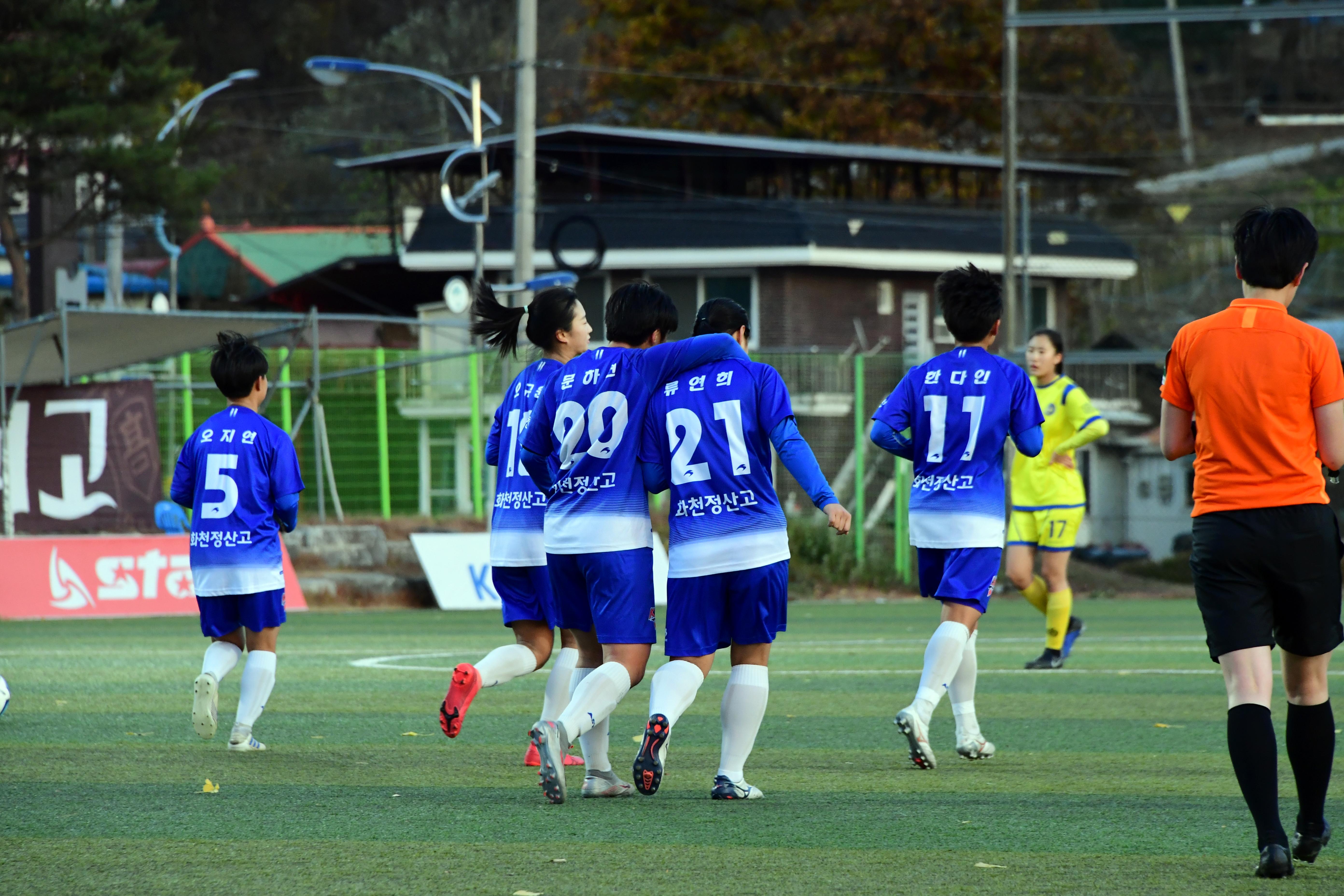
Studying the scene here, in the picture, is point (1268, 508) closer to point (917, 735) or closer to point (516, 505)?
point (917, 735)

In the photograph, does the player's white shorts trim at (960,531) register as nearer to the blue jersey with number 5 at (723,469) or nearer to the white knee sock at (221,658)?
the blue jersey with number 5 at (723,469)

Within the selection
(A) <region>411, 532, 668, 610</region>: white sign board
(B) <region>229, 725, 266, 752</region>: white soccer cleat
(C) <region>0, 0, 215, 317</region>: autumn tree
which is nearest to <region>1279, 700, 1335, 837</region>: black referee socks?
(B) <region>229, 725, 266, 752</region>: white soccer cleat

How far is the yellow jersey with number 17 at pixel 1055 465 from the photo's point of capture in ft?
36.8

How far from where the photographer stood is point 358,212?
56062mm

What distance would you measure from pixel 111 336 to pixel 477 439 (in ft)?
15.7

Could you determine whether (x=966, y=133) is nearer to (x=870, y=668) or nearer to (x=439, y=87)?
(x=439, y=87)

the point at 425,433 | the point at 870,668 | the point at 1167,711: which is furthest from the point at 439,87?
the point at 1167,711

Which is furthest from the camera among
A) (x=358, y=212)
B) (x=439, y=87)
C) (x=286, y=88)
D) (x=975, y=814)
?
(x=286, y=88)

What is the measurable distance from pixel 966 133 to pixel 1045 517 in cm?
3514

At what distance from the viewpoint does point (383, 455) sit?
78.1 feet

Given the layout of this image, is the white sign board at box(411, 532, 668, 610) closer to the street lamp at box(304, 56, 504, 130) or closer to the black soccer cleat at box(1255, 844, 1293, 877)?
the street lamp at box(304, 56, 504, 130)

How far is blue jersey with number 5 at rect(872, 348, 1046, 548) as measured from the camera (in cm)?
746

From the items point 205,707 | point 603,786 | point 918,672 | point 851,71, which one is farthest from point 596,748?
point 851,71

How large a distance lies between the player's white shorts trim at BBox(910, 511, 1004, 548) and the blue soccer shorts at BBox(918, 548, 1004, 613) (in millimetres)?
25
